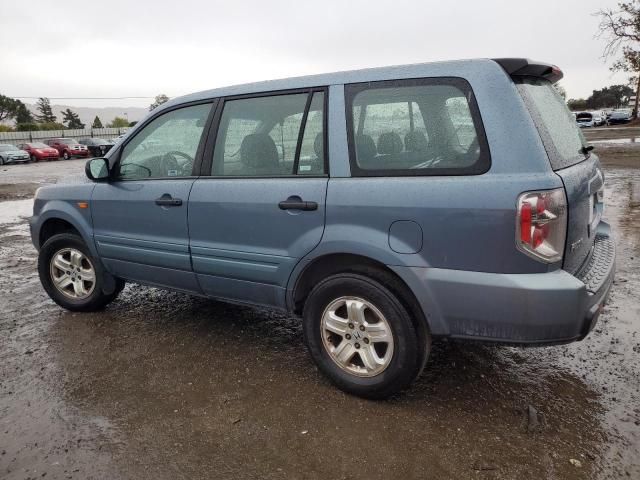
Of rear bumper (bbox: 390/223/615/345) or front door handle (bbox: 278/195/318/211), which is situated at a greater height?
front door handle (bbox: 278/195/318/211)

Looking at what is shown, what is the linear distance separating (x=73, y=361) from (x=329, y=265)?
79.5 inches

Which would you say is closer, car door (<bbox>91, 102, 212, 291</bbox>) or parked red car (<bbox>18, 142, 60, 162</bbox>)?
car door (<bbox>91, 102, 212, 291</bbox>)

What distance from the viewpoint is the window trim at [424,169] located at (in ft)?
8.25

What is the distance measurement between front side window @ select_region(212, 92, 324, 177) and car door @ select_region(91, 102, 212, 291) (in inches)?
9.6

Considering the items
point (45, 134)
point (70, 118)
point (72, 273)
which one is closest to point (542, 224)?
point (72, 273)

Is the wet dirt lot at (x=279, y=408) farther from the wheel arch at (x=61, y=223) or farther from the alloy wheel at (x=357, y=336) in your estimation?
the wheel arch at (x=61, y=223)

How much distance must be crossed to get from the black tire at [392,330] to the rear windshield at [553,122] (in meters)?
1.10

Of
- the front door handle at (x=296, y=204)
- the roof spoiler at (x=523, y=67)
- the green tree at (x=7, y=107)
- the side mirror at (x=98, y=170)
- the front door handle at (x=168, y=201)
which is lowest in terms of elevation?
the front door handle at (x=168, y=201)

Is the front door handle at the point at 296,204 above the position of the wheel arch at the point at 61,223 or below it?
above

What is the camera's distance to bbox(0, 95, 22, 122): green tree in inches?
2936

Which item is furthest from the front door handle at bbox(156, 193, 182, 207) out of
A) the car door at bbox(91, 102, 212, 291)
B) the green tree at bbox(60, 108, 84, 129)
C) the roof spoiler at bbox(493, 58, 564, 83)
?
the green tree at bbox(60, 108, 84, 129)

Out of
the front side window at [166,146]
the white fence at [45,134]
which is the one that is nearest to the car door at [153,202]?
the front side window at [166,146]

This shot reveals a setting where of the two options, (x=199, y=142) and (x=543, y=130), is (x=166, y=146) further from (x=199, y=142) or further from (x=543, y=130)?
(x=543, y=130)

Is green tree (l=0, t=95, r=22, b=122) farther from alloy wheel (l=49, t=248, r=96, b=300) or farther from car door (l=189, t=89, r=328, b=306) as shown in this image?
car door (l=189, t=89, r=328, b=306)
